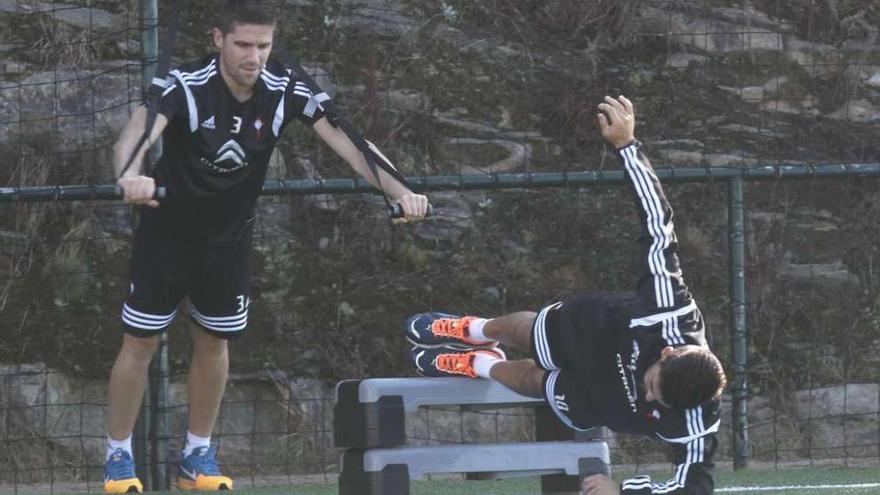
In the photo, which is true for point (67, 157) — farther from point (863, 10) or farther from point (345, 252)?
point (863, 10)

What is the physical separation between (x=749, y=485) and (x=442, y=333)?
62.8 inches

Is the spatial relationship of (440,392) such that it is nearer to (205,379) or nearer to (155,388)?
(205,379)

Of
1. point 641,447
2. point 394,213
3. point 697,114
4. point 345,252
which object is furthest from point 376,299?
point 394,213

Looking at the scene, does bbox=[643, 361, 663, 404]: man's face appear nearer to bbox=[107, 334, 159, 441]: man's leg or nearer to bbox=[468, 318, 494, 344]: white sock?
bbox=[468, 318, 494, 344]: white sock

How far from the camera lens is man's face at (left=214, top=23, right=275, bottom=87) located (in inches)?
257

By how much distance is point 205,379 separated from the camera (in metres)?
7.11

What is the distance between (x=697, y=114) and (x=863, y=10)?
164cm

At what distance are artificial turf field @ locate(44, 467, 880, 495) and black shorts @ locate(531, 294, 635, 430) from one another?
3.43 ft

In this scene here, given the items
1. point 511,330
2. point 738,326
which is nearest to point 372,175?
point 511,330

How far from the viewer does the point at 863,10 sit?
1170cm

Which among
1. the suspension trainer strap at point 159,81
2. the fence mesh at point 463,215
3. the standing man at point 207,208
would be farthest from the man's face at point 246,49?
the fence mesh at point 463,215

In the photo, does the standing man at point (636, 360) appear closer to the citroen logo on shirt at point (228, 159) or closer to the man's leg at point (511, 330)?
the man's leg at point (511, 330)

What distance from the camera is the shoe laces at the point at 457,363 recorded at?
6.50 m

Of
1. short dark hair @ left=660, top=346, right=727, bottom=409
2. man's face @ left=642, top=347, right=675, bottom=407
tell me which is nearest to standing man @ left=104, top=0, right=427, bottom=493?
man's face @ left=642, top=347, right=675, bottom=407
